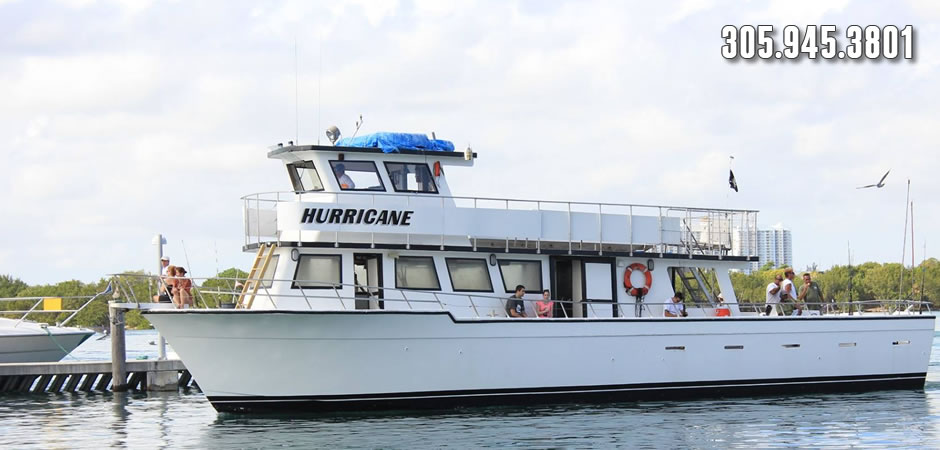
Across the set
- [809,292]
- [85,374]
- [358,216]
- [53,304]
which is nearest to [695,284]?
[809,292]

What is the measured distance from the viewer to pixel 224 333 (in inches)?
760

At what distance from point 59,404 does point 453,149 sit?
8.90 m

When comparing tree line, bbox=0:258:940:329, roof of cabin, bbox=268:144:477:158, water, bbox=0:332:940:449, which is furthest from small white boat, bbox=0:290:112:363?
tree line, bbox=0:258:940:329

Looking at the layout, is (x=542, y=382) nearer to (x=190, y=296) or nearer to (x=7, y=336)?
(x=190, y=296)

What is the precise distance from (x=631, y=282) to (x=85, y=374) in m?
11.6

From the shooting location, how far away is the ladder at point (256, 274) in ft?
66.3

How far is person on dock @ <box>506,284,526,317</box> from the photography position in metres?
21.0

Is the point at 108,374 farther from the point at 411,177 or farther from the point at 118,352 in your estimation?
the point at 411,177

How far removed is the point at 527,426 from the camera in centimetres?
1877

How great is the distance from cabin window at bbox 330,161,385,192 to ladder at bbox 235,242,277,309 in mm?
1675

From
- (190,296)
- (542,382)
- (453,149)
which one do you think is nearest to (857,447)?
(542,382)

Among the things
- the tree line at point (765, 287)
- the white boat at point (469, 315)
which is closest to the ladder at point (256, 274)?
the white boat at point (469, 315)

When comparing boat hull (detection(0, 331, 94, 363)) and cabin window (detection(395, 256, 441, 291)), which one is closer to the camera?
cabin window (detection(395, 256, 441, 291))

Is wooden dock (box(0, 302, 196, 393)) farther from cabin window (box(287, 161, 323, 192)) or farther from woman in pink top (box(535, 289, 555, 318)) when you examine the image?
woman in pink top (box(535, 289, 555, 318))
